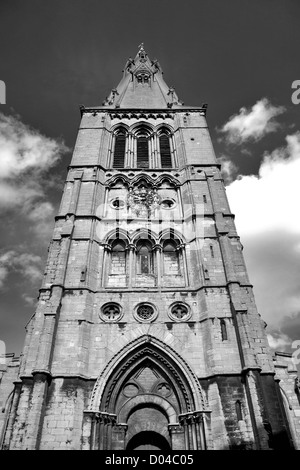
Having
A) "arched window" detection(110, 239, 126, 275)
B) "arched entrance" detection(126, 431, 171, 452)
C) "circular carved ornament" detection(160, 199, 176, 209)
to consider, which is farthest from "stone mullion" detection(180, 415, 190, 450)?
"circular carved ornament" detection(160, 199, 176, 209)

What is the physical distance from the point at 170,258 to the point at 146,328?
402cm

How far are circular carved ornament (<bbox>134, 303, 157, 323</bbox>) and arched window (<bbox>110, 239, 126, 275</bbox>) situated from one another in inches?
81.9

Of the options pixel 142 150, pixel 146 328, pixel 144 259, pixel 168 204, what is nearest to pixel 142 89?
pixel 142 150

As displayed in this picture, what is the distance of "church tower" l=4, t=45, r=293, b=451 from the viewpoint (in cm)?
1125

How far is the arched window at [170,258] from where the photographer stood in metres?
16.1

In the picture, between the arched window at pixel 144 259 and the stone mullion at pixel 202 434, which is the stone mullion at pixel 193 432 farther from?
the arched window at pixel 144 259

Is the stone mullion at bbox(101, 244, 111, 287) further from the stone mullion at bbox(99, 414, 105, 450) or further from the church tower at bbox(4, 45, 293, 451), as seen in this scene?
the stone mullion at bbox(99, 414, 105, 450)

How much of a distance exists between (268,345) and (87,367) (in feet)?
21.5

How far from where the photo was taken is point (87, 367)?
41.2 feet

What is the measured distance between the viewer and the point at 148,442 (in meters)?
12.2

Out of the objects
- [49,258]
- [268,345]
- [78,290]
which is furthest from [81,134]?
[268,345]

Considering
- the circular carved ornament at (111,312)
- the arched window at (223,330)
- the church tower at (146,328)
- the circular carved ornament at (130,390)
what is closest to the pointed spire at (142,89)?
the church tower at (146,328)

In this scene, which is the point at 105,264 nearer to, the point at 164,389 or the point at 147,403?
the point at 164,389

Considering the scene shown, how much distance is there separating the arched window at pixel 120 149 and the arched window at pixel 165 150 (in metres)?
2.39
